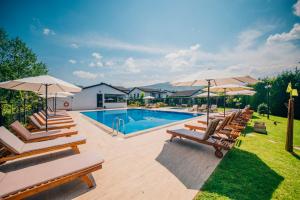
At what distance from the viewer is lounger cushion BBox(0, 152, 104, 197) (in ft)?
7.25

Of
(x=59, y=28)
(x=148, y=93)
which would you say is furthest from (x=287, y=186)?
(x=148, y=93)

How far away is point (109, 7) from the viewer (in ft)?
38.3

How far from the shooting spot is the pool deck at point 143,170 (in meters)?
2.81

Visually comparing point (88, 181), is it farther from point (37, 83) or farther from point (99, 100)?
point (99, 100)

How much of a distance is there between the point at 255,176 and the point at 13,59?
1936cm

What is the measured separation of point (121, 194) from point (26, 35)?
1814 centimetres

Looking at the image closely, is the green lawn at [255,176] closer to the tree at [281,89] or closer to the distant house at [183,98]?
the tree at [281,89]

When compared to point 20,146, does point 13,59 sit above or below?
above

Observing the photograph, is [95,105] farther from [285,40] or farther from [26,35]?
[285,40]

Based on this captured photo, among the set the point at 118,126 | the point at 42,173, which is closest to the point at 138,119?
the point at 118,126

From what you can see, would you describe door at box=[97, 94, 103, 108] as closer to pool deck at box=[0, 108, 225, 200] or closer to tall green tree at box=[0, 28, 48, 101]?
tall green tree at box=[0, 28, 48, 101]

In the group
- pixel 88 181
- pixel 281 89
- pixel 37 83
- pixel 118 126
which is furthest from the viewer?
pixel 281 89

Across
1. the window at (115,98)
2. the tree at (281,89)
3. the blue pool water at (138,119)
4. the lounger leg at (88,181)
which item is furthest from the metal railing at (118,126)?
the tree at (281,89)

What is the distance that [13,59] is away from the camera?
12859 millimetres
